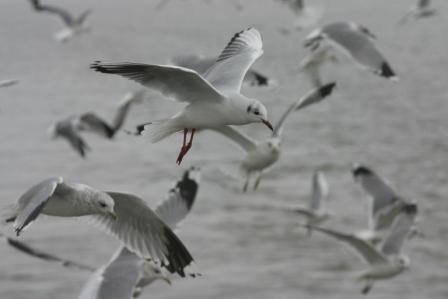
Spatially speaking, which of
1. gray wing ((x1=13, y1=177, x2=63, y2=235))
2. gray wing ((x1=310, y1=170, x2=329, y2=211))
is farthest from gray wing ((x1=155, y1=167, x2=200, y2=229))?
gray wing ((x1=310, y1=170, x2=329, y2=211))

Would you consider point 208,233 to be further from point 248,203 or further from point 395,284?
point 395,284

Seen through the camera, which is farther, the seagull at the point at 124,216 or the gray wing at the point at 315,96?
the gray wing at the point at 315,96

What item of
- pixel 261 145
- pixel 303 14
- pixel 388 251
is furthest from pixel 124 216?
pixel 303 14

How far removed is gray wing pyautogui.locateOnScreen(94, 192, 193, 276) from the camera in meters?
5.96

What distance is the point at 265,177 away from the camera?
1938 cm

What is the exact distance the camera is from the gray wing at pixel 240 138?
339 inches

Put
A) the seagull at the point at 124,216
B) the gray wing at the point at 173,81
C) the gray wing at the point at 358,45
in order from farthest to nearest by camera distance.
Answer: the gray wing at the point at 358,45 → the seagull at the point at 124,216 → the gray wing at the point at 173,81

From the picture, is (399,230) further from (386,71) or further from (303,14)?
(303,14)

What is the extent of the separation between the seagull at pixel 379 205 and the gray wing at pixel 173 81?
4.21 meters

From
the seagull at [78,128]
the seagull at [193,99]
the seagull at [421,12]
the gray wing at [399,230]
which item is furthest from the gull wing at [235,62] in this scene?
the seagull at [421,12]

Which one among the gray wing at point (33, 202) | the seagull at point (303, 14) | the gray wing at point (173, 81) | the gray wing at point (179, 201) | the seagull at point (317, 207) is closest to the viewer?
the gray wing at point (33, 202)

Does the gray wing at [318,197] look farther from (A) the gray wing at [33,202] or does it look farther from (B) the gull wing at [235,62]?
(A) the gray wing at [33,202]

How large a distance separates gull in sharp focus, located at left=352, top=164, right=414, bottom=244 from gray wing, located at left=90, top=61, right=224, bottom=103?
4.21 meters

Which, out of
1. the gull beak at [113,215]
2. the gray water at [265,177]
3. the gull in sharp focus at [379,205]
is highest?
the gull beak at [113,215]
